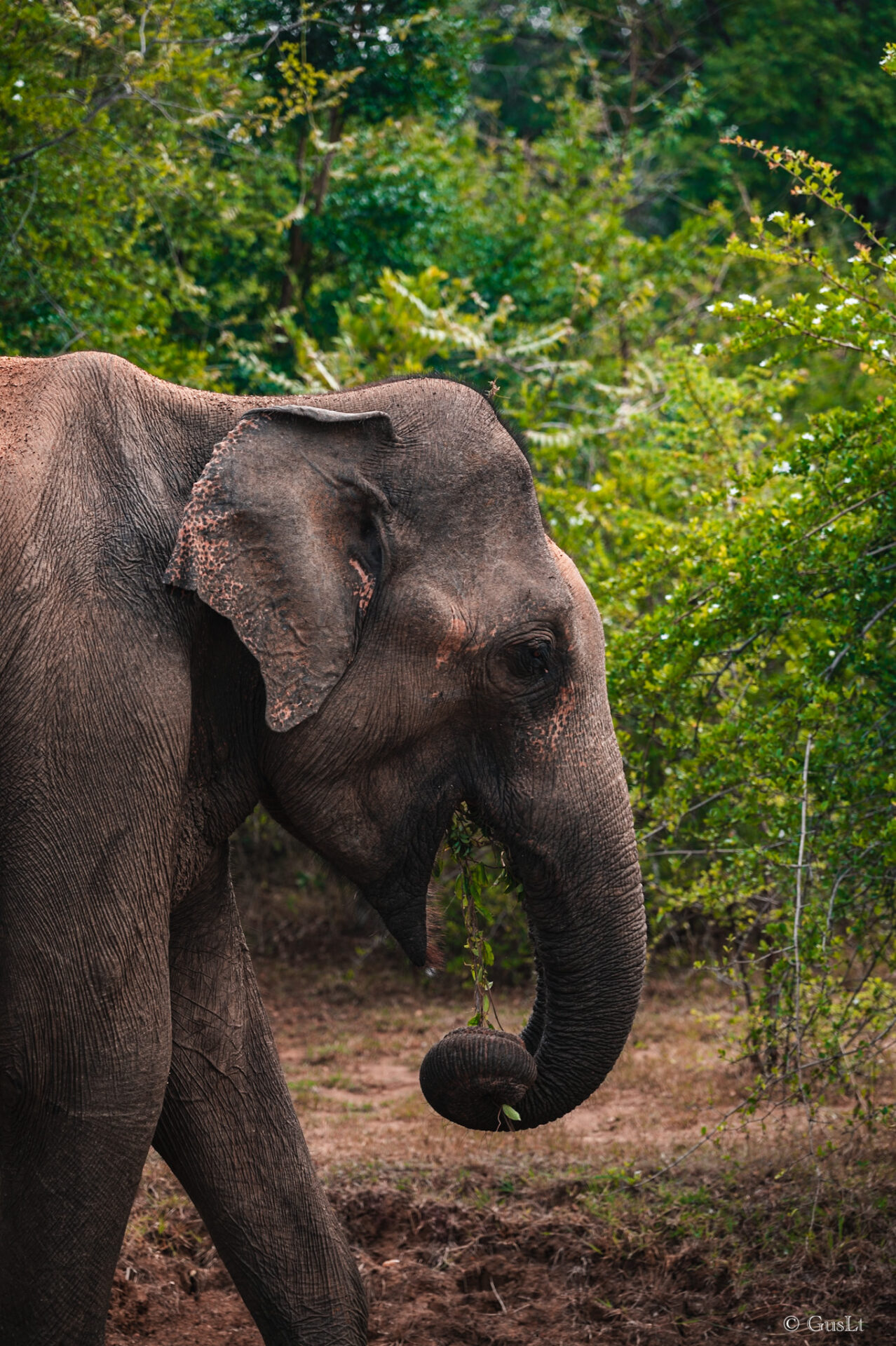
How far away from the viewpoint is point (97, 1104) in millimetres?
2859

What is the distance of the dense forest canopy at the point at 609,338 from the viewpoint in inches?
177

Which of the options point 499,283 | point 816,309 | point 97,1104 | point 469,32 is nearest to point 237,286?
point 499,283

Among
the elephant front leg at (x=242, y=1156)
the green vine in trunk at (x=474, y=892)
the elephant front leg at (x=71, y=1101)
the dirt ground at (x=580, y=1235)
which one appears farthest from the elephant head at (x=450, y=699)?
the dirt ground at (x=580, y=1235)

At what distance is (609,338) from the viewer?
10.7 metres

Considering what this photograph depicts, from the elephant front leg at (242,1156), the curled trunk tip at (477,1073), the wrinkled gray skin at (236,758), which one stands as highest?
the wrinkled gray skin at (236,758)

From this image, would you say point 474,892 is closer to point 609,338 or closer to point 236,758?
point 236,758

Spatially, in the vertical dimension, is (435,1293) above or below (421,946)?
below

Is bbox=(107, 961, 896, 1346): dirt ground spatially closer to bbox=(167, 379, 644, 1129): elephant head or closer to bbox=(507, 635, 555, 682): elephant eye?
bbox=(167, 379, 644, 1129): elephant head

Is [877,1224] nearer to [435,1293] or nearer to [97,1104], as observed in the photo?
[435,1293]

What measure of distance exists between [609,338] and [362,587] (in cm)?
803

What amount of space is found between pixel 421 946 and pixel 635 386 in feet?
21.7

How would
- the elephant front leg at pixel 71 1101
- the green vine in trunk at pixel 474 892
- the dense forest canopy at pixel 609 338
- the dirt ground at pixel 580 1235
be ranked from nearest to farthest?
the elephant front leg at pixel 71 1101
the green vine in trunk at pixel 474 892
the dirt ground at pixel 580 1235
the dense forest canopy at pixel 609 338

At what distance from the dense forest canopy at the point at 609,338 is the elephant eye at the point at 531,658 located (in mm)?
498

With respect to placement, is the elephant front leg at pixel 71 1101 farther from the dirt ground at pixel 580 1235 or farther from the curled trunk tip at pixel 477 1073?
the dirt ground at pixel 580 1235
